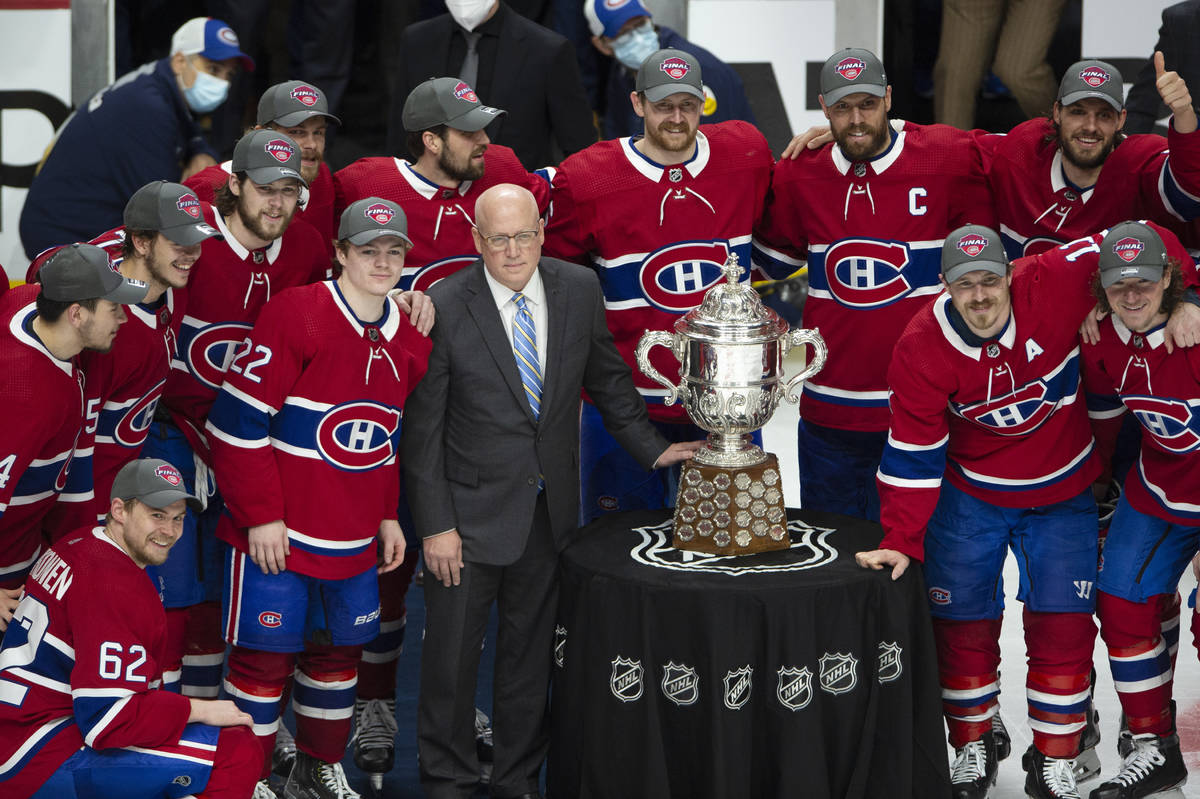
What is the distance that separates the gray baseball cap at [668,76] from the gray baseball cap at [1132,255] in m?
1.15

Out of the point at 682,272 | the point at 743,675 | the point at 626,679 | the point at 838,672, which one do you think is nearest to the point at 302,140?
the point at 682,272

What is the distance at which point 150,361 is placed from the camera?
3893 mm

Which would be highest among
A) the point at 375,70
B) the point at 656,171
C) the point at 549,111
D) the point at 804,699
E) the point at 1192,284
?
the point at 375,70

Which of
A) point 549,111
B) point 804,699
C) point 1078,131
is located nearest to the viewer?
point 804,699

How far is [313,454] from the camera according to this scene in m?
3.84

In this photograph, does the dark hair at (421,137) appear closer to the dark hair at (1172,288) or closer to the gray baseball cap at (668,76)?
the gray baseball cap at (668,76)

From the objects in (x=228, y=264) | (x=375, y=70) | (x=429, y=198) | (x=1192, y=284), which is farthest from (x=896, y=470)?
(x=375, y=70)

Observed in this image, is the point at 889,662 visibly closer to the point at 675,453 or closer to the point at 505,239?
the point at 675,453

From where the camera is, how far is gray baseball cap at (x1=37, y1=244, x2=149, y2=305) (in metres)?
3.60

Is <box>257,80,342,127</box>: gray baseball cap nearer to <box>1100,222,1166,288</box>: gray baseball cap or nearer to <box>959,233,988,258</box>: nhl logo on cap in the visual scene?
<box>959,233,988,258</box>: nhl logo on cap

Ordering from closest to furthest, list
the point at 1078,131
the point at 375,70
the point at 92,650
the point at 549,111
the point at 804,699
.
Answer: the point at 92,650
the point at 804,699
the point at 1078,131
the point at 549,111
the point at 375,70

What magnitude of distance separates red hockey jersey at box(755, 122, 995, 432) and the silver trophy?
497 millimetres

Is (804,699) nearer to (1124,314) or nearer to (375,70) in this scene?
(1124,314)

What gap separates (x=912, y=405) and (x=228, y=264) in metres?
1.67
